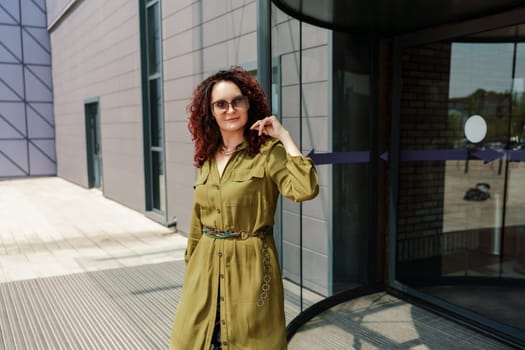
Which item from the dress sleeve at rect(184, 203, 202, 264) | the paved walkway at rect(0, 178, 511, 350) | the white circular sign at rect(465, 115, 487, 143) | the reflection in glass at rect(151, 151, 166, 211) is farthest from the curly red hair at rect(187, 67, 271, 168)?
the reflection in glass at rect(151, 151, 166, 211)

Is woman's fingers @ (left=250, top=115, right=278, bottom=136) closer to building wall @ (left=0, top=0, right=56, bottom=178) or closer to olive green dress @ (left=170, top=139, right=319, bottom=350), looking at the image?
olive green dress @ (left=170, top=139, right=319, bottom=350)

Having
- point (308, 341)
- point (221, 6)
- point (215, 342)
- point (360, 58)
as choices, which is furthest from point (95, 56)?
point (215, 342)

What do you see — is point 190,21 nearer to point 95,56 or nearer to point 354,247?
point 354,247

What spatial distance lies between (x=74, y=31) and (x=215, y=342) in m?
14.2

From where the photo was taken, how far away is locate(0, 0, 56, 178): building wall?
1739 centimetres

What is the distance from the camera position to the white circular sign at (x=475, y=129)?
3.95 meters

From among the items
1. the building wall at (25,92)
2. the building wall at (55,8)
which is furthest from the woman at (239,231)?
the building wall at (25,92)

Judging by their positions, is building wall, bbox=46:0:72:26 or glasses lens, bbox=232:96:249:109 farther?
building wall, bbox=46:0:72:26

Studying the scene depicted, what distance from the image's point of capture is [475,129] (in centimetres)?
401

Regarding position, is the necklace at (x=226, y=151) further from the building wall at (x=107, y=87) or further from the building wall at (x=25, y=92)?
the building wall at (x=25, y=92)

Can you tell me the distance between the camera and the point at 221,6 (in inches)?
243

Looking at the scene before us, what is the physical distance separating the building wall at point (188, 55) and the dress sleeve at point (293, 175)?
373 centimetres

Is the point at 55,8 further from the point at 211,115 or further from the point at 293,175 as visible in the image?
the point at 293,175

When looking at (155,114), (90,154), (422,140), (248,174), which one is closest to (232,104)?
(248,174)
